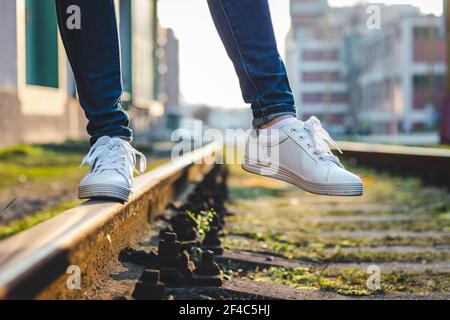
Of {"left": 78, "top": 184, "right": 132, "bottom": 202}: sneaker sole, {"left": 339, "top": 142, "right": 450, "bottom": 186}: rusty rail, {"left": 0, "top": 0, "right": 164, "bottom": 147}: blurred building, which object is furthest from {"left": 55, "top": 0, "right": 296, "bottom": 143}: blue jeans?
{"left": 0, "top": 0, "right": 164, "bottom": 147}: blurred building

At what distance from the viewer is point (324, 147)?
232 centimetres

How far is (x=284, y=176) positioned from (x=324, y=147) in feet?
0.53

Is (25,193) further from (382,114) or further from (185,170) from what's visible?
(382,114)

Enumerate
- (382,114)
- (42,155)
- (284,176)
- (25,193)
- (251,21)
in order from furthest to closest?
(382,114)
(42,155)
(25,193)
(284,176)
(251,21)

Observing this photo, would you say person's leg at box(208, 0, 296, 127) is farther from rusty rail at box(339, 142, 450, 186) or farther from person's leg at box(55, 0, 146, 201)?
rusty rail at box(339, 142, 450, 186)

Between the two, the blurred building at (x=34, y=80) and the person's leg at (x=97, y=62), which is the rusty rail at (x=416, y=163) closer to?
the blurred building at (x=34, y=80)

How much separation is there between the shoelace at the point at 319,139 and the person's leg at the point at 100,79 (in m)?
0.53

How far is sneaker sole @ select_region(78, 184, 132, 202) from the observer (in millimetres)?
2086

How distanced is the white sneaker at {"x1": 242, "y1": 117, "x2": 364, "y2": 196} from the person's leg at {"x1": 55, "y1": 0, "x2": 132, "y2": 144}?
0.41 m

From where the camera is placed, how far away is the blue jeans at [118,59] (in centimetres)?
221

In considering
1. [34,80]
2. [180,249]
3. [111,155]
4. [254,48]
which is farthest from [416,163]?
[34,80]

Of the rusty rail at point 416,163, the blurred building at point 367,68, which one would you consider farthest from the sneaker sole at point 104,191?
the blurred building at point 367,68

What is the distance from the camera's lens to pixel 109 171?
7.08ft
